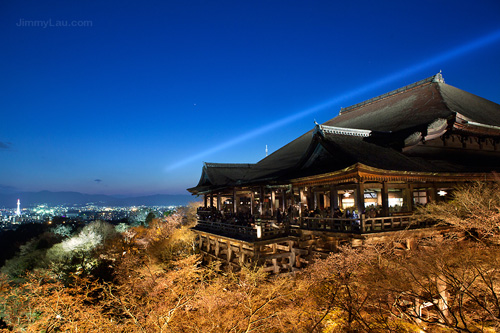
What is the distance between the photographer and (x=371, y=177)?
13.1 meters

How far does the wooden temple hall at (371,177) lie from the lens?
531 inches

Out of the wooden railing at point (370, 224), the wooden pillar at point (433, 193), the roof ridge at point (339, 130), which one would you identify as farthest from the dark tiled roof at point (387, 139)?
the wooden railing at point (370, 224)

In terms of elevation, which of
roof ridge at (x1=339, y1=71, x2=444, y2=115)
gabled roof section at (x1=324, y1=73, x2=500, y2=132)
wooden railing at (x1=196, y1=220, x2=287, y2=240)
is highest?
roof ridge at (x1=339, y1=71, x2=444, y2=115)

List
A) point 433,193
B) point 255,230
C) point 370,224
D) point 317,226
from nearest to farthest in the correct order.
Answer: point 370,224
point 317,226
point 255,230
point 433,193

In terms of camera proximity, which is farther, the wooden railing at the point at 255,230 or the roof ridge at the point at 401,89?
the roof ridge at the point at 401,89

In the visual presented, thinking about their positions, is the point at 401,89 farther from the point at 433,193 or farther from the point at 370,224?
the point at 370,224

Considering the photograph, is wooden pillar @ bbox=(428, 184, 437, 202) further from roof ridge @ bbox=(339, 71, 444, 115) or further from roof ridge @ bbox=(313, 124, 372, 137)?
roof ridge @ bbox=(339, 71, 444, 115)

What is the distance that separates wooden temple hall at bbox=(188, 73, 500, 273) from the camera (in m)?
13.5

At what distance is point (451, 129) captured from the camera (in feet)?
58.4

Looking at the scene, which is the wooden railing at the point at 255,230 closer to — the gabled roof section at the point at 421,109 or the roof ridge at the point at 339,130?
the roof ridge at the point at 339,130

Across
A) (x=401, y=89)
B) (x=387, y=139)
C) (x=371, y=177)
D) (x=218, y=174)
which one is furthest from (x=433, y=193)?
(x=218, y=174)

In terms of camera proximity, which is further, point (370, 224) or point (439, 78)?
point (439, 78)

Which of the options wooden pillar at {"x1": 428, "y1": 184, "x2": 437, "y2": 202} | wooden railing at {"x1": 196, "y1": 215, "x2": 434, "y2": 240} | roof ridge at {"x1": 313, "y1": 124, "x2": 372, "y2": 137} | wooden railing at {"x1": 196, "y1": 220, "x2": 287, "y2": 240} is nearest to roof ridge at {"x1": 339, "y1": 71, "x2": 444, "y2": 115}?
roof ridge at {"x1": 313, "y1": 124, "x2": 372, "y2": 137}

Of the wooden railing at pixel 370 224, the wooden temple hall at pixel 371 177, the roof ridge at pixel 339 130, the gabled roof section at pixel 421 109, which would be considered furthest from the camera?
the gabled roof section at pixel 421 109
